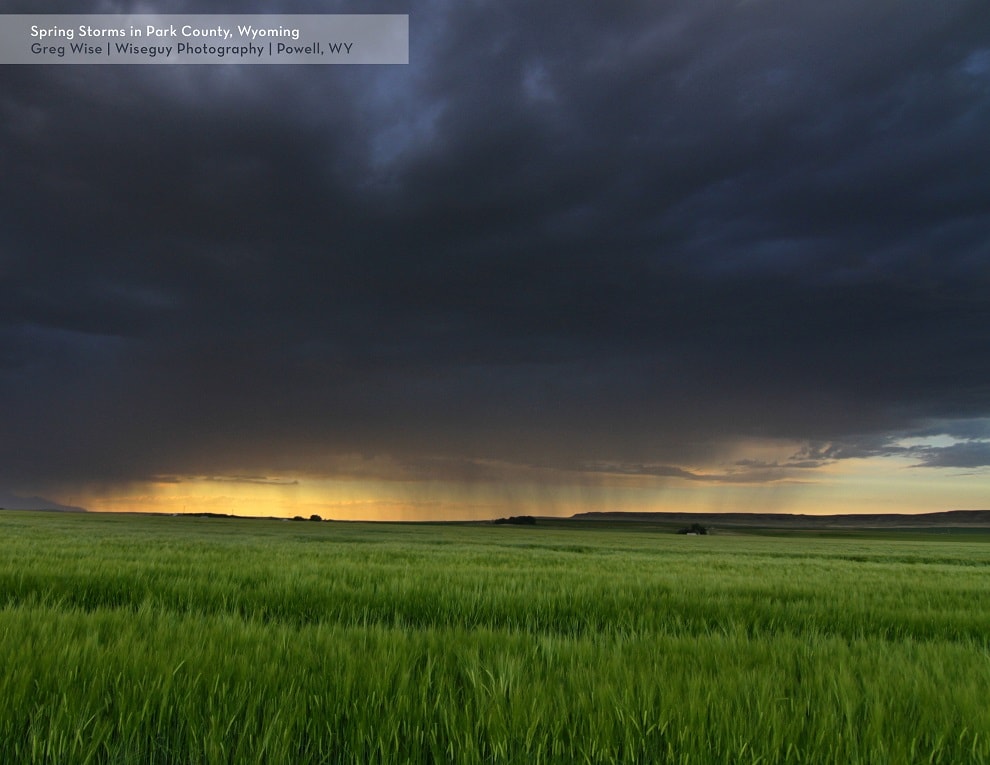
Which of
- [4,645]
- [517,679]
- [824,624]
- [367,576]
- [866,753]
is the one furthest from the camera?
[367,576]

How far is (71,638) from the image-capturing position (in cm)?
310

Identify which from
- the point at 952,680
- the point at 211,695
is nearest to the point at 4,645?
the point at 211,695

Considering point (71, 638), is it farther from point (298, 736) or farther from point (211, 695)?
point (298, 736)

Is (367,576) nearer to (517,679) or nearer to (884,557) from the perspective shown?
(517,679)

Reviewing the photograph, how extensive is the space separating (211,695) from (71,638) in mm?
1483

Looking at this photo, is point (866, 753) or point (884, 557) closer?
point (866, 753)

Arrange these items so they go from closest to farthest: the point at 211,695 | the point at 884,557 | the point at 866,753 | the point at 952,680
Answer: the point at 866,753 < the point at 211,695 < the point at 952,680 < the point at 884,557

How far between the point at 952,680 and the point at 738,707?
1.68 m

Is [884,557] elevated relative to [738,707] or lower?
lower

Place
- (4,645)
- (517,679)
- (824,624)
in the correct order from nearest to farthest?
(517,679), (4,645), (824,624)

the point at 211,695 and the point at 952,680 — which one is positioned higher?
the point at 211,695

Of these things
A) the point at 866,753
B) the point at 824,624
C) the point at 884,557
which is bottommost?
the point at 884,557

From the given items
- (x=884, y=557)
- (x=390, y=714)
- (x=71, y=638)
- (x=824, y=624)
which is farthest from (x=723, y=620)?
(x=884, y=557)

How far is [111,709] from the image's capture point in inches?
89.4
